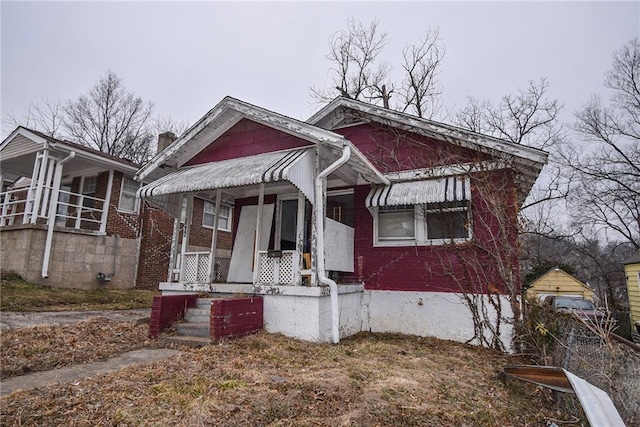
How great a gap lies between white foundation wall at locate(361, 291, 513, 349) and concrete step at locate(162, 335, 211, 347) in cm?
389

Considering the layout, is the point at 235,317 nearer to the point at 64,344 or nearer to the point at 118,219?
the point at 64,344

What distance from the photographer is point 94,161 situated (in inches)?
542

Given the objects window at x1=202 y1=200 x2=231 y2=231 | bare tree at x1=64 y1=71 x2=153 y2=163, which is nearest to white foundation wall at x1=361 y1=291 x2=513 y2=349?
window at x1=202 y1=200 x2=231 y2=231

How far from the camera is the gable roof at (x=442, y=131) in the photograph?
7267 mm

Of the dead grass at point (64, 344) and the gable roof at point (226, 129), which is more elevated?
the gable roof at point (226, 129)

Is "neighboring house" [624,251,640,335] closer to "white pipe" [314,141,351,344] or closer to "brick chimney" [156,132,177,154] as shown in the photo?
"white pipe" [314,141,351,344]

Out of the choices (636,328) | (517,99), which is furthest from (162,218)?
(517,99)

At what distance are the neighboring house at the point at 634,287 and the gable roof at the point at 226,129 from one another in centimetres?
1653

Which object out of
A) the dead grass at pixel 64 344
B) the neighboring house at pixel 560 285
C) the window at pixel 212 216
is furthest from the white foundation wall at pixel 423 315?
the neighboring house at pixel 560 285

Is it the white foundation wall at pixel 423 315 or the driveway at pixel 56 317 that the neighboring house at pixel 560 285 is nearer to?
the white foundation wall at pixel 423 315

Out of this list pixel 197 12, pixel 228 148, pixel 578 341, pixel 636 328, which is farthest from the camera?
pixel 636 328

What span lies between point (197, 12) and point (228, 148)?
10.4 m

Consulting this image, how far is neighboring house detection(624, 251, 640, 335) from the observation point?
1649 centimetres

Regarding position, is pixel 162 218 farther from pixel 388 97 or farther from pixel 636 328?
pixel 636 328
